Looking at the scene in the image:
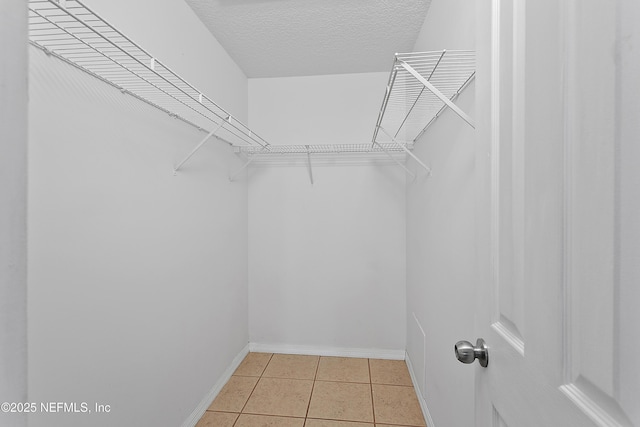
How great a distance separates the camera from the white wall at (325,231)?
7.88 feet

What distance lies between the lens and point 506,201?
0.61 meters

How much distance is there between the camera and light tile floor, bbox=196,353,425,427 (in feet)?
5.52

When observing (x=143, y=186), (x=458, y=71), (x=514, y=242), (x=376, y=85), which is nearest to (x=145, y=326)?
(x=143, y=186)

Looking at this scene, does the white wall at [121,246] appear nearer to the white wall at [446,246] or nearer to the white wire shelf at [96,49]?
the white wire shelf at [96,49]

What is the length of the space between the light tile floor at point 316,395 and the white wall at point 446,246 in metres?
0.24

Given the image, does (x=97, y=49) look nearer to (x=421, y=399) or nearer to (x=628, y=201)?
(x=628, y=201)

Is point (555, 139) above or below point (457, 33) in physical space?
below

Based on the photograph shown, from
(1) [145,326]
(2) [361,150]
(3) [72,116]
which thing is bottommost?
(1) [145,326]

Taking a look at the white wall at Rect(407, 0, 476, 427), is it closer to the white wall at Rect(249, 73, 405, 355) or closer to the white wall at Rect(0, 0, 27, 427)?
the white wall at Rect(249, 73, 405, 355)

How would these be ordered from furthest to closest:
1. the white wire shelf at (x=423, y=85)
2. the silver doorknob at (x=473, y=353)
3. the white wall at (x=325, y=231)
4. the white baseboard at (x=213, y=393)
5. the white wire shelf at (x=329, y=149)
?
the white wall at (x=325, y=231)
the white wire shelf at (x=329, y=149)
the white baseboard at (x=213, y=393)
the white wire shelf at (x=423, y=85)
the silver doorknob at (x=473, y=353)

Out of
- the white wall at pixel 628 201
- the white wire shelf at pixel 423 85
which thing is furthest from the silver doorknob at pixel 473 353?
the white wire shelf at pixel 423 85

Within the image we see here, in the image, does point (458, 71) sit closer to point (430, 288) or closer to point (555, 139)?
point (555, 139)

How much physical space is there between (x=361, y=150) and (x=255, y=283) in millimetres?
1527

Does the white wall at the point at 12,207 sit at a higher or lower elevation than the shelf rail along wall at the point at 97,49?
lower
